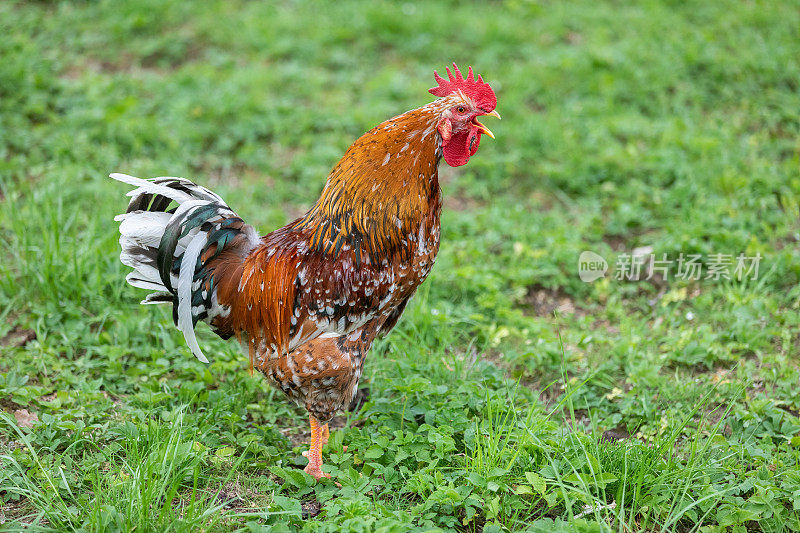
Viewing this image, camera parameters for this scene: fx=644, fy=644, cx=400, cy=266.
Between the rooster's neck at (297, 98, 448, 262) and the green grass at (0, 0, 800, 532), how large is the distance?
0.84 m

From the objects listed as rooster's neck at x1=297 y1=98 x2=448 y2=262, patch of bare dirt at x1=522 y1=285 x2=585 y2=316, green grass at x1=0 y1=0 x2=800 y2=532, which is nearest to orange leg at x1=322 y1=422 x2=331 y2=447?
green grass at x1=0 y1=0 x2=800 y2=532

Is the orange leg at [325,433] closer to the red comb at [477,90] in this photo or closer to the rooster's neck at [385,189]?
the rooster's neck at [385,189]

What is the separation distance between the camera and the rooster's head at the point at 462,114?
9.91ft

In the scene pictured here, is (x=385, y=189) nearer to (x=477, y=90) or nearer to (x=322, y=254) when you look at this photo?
(x=322, y=254)

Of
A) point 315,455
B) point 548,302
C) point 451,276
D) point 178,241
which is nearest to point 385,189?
point 178,241

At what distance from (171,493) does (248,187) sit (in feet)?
10.7

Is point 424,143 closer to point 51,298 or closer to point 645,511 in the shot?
point 645,511

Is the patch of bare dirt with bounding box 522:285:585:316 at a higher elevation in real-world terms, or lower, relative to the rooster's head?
lower

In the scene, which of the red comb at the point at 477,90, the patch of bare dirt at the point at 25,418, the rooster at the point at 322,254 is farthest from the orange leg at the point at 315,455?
the red comb at the point at 477,90

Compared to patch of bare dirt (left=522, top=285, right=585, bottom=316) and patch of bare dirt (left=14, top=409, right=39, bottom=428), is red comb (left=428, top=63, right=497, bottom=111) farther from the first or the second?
patch of bare dirt (left=14, top=409, right=39, bottom=428)

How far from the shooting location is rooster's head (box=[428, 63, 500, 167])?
3.02m

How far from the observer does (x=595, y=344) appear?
4152 mm

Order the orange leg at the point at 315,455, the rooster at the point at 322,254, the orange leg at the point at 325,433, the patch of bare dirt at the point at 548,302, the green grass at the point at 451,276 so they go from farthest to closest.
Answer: the patch of bare dirt at the point at 548,302 → the orange leg at the point at 325,433 → the orange leg at the point at 315,455 → the rooster at the point at 322,254 → the green grass at the point at 451,276

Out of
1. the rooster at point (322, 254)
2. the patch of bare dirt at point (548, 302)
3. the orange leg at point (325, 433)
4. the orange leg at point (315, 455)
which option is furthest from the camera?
the patch of bare dirt at point (548, 302)
